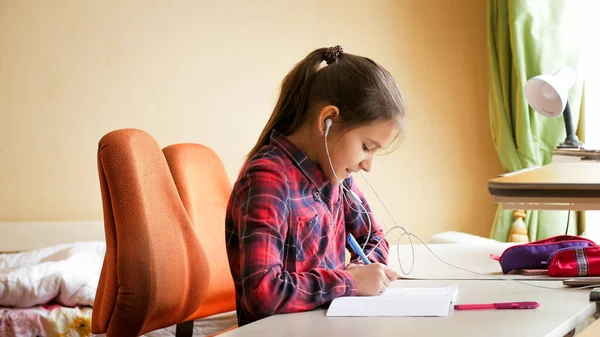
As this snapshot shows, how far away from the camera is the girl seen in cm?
136

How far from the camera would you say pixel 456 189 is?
3.71m

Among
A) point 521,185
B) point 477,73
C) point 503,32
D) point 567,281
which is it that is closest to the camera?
A: point 521,185

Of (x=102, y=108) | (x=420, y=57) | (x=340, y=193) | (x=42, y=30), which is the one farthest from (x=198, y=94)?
(x=340, y=193)

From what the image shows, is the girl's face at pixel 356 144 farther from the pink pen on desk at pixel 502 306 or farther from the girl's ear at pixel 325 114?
the pink pen on desk at pixel 502 306

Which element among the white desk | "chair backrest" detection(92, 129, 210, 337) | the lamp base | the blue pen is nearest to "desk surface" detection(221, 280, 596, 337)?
the white desk

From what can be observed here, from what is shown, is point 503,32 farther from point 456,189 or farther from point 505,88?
point 456,189

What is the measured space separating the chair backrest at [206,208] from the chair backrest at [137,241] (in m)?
0.39

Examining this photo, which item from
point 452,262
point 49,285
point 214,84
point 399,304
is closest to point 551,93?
point 452,262

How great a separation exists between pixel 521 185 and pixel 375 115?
1.39 ft

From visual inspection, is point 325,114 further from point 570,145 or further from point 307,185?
point 570,145

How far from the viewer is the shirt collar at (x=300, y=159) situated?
154 cm

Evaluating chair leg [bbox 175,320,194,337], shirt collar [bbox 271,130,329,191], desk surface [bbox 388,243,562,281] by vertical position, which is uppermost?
shirt collar [bbox 271,130,329,191]

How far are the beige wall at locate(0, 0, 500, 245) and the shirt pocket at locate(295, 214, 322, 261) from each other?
2.23 m

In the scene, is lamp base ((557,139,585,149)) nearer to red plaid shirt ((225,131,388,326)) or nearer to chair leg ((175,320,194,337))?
red plaid shirt ((225,131,388,326))
